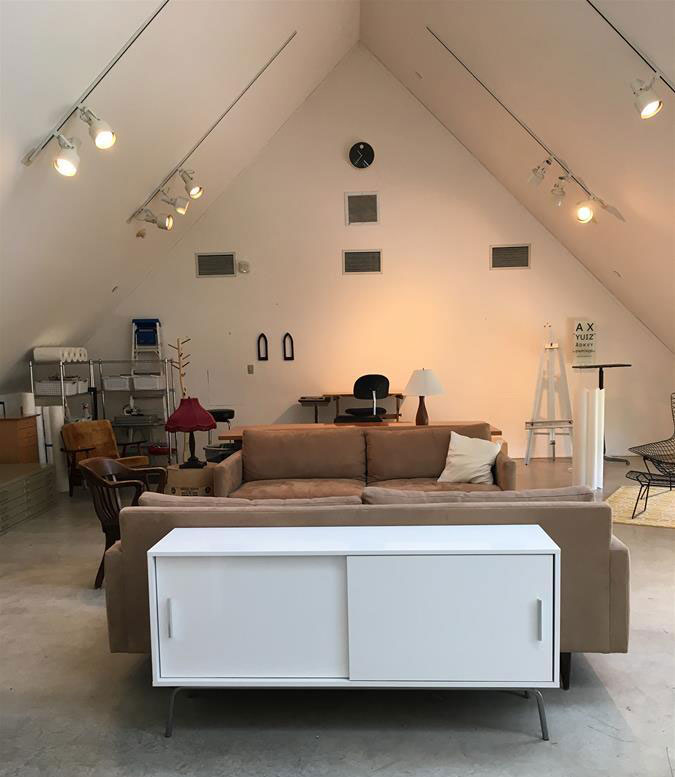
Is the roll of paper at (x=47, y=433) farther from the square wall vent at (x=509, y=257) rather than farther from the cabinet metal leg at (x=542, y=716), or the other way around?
the cabinet metal leg at (x=542, y=716)

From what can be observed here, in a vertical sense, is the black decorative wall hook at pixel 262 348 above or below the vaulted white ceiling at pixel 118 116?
below

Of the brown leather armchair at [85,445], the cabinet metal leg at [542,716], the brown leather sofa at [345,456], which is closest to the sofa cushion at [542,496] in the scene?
the cabinet metal leg at [542,716]

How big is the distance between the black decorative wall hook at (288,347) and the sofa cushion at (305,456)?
10.1 feet

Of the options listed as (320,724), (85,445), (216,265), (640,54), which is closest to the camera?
(320,724)

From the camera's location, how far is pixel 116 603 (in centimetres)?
272

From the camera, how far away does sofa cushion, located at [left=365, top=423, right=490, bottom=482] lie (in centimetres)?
496

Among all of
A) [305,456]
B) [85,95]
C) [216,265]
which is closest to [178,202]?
[85,95]

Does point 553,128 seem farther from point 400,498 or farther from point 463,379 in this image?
point 400,498

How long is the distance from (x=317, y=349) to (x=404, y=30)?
365 cm

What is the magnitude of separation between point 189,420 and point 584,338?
5306 mm

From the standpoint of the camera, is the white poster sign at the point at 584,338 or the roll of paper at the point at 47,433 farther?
the white poster sign at the point at 584,338

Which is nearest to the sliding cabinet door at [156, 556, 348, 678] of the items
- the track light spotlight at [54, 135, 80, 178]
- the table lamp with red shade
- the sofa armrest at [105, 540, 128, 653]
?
the sofa armrest at [105, 540, 128, 653]

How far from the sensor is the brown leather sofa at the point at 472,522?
2.59 metres

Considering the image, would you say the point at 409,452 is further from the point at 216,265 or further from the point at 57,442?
the point at 216,265
